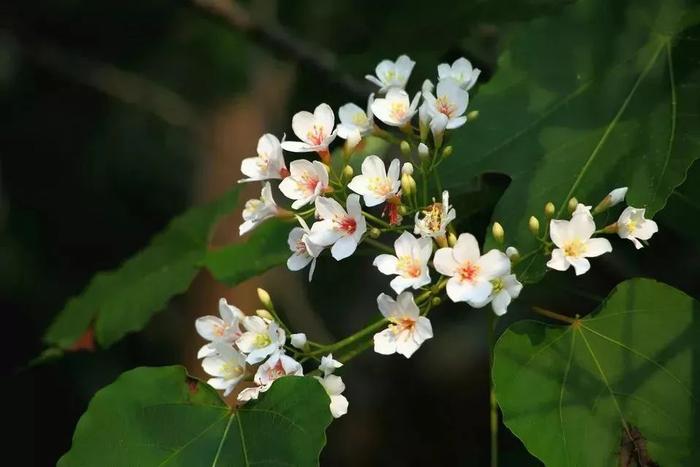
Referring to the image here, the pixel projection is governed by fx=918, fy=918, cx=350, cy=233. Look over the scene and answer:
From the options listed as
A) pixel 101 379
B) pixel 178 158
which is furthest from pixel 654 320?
pixel 178 158

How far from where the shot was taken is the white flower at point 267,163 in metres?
1.26

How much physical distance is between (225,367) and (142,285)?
0.59 metres

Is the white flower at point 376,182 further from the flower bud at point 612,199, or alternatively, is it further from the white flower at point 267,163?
the flower bud at point 612,199

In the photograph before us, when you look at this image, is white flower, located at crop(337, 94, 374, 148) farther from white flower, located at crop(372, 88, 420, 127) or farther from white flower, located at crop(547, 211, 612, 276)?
white flower, located at crop(547, 211, 612, 276)

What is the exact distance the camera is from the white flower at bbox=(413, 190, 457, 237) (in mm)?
1073

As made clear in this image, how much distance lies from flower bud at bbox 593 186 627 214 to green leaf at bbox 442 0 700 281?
0.03m

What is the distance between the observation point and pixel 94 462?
118 cm

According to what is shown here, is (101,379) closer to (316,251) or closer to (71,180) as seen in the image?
(71,180)

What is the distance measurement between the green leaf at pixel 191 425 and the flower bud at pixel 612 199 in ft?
1.37

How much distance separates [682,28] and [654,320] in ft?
1.47

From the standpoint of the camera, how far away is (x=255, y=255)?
1563mm

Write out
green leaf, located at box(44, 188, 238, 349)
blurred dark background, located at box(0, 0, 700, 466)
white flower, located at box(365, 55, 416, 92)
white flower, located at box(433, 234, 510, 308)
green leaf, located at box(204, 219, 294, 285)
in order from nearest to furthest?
white flower, located at box(433, 234, 510, 308)
white flower, located at box(365, 55, 416, 92)
green leaf, located at box(204, 219, 294, 285)
green leaf, located at box(44, 188, 238, 349)
blurred dark background, located at box(0, 0, 700, 466)

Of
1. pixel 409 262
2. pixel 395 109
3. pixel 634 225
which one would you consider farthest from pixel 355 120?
pixel 634 225

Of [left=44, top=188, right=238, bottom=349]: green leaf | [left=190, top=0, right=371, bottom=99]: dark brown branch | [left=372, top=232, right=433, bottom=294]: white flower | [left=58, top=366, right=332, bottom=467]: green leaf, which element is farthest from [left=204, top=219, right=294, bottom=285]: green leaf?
[left=190, top=0, right=371, bottom=99]: dark brown branch
